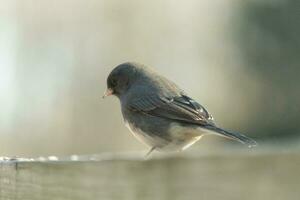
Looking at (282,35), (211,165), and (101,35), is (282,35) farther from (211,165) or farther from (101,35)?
(211,165)

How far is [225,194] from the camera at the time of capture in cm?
201

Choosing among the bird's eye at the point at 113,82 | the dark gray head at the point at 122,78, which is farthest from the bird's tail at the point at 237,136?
the bird's eye at the point at 113,82

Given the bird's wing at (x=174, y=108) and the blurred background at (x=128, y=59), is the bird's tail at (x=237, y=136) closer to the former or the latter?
the bird's wing at (x=174, y=108)

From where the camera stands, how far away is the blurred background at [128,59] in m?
18.5

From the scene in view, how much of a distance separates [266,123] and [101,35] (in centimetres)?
602

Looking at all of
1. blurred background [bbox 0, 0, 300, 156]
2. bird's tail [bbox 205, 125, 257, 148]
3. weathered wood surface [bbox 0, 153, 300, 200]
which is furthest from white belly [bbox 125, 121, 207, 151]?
blurred background [bbox 0, 0, 300, 156]

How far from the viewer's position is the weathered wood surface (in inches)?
76.0

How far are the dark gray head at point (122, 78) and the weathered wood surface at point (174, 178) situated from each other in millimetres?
3356

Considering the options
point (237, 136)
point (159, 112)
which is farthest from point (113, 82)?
point (237, 136)

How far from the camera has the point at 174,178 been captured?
6.90ft

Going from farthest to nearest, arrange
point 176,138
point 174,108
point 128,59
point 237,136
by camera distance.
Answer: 1. point 128,59
2. point 174,108
3. point 176,138
4. point 237,136

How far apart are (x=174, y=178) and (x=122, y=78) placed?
398 cm

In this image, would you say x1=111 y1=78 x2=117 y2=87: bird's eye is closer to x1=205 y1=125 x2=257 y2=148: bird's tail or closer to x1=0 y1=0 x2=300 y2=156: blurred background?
x1=205 y1=125 x2=257 y2=148: bird's tail

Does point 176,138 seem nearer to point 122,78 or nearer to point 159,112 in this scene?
point 159,112
